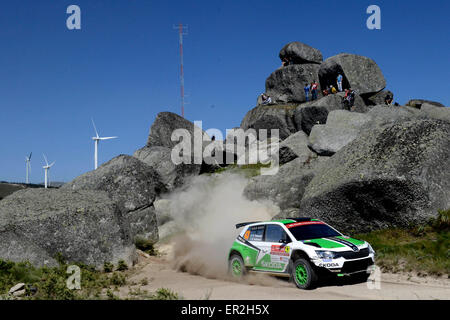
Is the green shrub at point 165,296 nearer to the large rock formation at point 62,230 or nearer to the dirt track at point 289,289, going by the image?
the dirt track at point 289,289

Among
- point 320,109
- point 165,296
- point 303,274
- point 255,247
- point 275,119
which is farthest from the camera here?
point 275,119

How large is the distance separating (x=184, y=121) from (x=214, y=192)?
1051 cm

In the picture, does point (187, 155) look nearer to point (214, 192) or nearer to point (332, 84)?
point (214, 192)

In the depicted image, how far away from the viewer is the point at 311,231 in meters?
13.6

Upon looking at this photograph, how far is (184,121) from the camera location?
1497 inches

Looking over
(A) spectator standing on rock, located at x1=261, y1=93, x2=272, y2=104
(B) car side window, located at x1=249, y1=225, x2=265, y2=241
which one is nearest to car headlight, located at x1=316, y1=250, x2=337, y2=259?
(B) car side window, located at x1=249, y1=225, x2=265, y2=241

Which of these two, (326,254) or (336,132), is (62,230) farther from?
(336,132)

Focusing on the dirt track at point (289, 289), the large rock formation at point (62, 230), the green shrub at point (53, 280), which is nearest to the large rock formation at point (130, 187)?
the large rock formation at point (62, 230)

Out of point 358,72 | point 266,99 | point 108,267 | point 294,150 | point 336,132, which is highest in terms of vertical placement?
point 358,72

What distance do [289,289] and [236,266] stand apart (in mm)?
3090

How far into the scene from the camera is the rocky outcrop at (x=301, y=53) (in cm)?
5416

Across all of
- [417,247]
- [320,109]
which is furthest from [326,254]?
[320,109]
